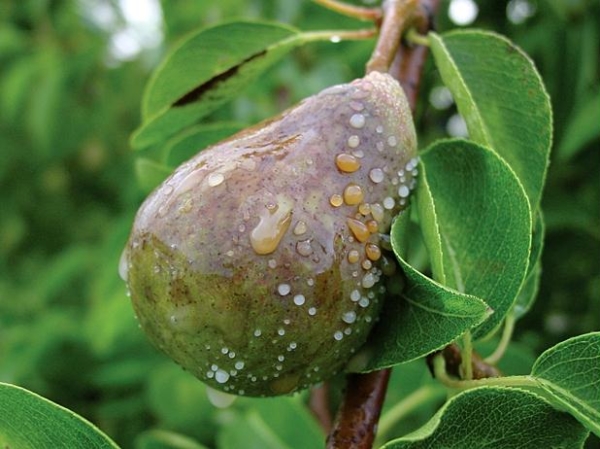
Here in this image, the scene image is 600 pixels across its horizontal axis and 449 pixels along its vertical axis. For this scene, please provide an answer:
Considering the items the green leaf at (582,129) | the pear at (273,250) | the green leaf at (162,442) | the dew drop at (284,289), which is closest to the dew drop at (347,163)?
the pear at (273,250)

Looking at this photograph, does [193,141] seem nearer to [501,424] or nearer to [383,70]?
[383,70]

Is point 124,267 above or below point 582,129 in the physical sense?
above

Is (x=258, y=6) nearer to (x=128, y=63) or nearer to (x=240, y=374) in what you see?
(x=128, y=63)

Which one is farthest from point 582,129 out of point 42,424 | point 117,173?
point 117,173

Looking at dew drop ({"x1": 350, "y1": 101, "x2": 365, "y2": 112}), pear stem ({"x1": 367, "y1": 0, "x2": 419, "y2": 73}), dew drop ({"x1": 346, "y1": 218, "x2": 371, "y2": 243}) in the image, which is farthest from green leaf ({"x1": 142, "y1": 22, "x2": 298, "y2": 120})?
dew drop ({"x1": 346, "y1": 218, "x2": 371, "y2": 243})

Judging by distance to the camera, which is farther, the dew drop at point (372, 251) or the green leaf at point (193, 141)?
the green leaf at point (193, 141)

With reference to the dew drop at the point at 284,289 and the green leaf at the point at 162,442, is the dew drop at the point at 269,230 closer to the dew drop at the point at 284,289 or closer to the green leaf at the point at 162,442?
the dew drop at the point at 284,289
